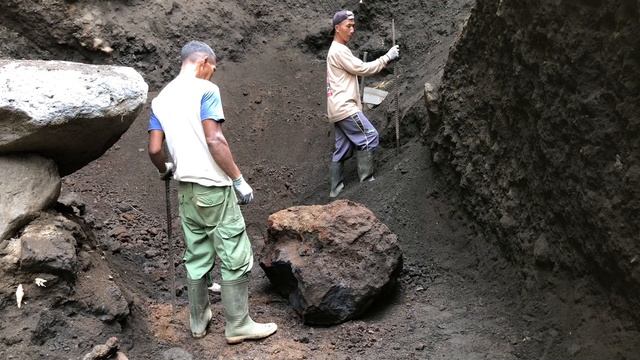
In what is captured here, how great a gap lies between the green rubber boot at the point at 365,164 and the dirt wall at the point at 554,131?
147 cm

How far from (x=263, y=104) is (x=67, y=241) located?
4.72m

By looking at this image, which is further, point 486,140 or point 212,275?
point 212,275

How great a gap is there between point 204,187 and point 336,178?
2.88 meters

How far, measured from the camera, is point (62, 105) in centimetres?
381

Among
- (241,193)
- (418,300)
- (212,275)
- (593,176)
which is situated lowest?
(212,275)

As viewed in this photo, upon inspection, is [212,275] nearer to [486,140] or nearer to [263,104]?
[486,140]

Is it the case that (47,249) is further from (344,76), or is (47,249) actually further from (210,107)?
(344,76)

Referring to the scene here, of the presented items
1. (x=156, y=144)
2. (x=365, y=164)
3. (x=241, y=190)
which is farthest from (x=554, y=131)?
(x=365, y=164)

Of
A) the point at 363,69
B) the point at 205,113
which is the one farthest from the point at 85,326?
the point at 363,69

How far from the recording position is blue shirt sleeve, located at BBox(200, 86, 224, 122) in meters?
3.88

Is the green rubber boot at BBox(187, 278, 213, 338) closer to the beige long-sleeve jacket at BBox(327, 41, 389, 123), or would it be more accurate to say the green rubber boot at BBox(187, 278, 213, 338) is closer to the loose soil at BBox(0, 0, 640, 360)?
the loose soil at BBox(0, 0, 640, 360)

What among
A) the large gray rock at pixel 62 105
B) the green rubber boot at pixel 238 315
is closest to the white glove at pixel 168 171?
the large gray rock at pixel 62 105

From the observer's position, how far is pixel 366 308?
4.47 meters

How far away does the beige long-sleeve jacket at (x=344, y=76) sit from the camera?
6.26 metres
